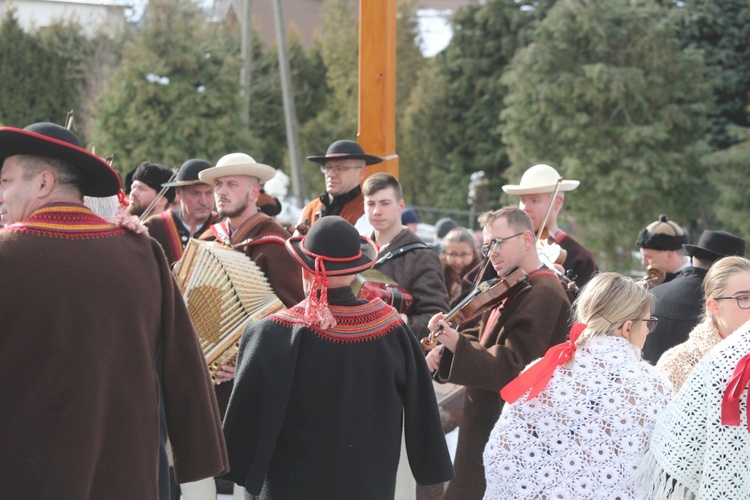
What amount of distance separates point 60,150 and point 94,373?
28.2 inches

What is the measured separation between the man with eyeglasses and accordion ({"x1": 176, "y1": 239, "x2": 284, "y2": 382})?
3.20ft

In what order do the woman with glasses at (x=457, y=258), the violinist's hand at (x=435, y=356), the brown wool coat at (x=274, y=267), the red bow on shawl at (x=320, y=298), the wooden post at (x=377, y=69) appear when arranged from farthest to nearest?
the woman with glasses at (x=457, y=258), the wooden post at (x=377, y=69), the brown wool coat at (x=274, y=267), the violinist's hand at (x=435, y=356), the red bow on shawl at (x=320, y=298)

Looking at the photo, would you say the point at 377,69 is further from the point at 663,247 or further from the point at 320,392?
the point at 320,392

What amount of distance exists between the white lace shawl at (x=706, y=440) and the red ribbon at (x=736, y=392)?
0.03 m

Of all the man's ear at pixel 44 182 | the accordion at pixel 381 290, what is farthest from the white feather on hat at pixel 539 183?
the man's ear at pixel 44 182

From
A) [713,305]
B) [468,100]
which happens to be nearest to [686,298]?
[713,305]

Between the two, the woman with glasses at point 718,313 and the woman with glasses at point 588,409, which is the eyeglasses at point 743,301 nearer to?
the woman with glasses at point 718,313

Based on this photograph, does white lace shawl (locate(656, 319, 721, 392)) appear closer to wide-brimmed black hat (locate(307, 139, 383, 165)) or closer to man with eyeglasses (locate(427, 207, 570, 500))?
man with eyeglasses (locate(427, 207, 570, 500))

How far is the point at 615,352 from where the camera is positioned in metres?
3.71

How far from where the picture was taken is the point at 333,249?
3629 mm

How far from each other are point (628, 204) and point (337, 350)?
1460 centimetres

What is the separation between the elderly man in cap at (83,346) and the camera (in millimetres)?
2842

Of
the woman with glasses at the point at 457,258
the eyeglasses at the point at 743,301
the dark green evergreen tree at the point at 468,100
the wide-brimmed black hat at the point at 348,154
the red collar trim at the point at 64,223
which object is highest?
the red collar trim at the point at 64,223

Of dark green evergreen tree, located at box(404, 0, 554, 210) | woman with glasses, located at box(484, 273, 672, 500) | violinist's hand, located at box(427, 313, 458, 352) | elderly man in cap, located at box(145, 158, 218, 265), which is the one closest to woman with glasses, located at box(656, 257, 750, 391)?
woman with glasses, located at box(484, 273, 672, 500)
